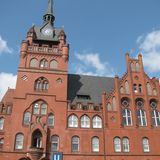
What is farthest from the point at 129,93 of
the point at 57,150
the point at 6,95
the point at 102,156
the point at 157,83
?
the point at 6,95

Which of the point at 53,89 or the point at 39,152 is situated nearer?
the point at 39,152

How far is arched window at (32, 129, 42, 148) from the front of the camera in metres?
33.3

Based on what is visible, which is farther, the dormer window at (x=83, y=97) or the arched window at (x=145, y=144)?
the dormer window at (x=83, y=97)

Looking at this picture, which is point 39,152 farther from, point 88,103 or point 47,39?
point 47,39

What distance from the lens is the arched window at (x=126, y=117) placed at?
3709cm

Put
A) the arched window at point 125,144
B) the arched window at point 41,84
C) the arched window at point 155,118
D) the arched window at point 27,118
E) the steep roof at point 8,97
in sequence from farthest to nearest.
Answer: the steep roof at point 8,97, the arched window at point 155,118, the arched window at point 41,84, the arched window at point 125,144, the arched window at point 27,118

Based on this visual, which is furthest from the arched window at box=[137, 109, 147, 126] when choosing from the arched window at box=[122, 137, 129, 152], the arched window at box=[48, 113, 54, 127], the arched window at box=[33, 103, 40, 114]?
the arched window at box=[33, 103, 40, 114]

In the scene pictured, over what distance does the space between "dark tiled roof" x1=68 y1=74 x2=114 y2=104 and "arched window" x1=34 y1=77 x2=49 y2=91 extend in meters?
4.46

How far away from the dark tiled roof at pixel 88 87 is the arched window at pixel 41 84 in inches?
176

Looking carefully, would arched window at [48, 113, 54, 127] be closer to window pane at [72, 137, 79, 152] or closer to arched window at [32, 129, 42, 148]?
arched window at [32, 129, 42, 148]

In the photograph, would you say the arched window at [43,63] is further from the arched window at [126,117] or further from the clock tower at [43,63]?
the arched window at [126,117]

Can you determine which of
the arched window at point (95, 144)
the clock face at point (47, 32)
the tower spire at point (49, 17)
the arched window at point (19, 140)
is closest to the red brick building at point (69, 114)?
the arched window at point (19, 140)

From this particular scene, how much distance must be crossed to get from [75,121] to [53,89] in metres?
6.26

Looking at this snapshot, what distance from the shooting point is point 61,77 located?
3875 centimetres
